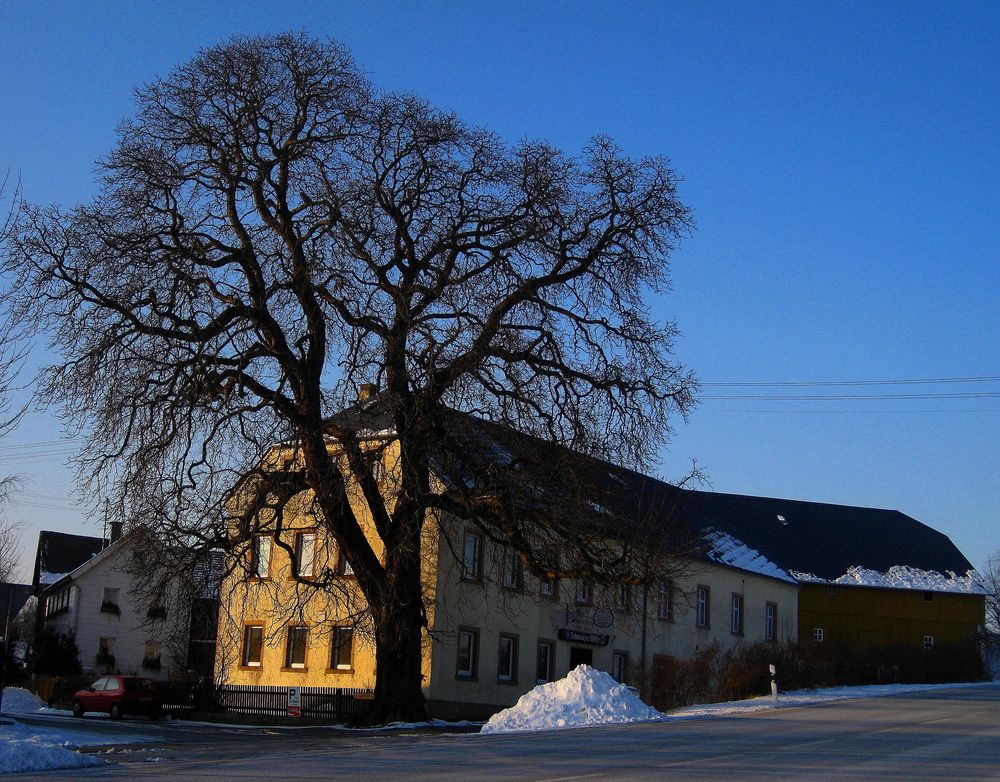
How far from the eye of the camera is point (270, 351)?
28078 mm

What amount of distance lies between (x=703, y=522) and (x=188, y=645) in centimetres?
3146

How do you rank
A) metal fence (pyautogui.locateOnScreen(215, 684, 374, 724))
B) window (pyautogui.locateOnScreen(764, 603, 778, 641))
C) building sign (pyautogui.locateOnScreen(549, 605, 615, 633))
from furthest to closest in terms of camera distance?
window (pyautogui.locateOnScreen(764, 603, 778, 641)), building sign (pyautogui.locateOnScreen(549, 605, 615, 633)), metal fence (pyautogui.locateOnScreen(215, 684, 374, 724))

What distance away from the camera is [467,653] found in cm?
3819

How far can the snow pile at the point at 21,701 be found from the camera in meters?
40.2

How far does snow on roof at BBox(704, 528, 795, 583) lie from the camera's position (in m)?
53.6

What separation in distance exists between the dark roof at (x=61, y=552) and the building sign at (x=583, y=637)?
142 ft

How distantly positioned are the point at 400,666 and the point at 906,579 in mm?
44056

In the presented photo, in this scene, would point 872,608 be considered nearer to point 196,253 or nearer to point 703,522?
point 703,522

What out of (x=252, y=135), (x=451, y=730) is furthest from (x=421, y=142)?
(x=451, y=730)

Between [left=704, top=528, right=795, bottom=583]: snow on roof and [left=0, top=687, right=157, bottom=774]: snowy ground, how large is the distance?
32.4m

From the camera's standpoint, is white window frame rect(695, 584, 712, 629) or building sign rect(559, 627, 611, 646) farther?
white window frame rect(695, 584, 712, 629)

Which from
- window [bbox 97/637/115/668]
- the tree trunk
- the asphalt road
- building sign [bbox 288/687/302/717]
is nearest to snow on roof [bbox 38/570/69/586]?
window [bbox 97/637/115/668]

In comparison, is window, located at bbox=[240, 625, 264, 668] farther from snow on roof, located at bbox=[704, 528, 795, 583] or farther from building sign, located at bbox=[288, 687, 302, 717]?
snow on roof, located at bbox=[704, 528, 795, 583]

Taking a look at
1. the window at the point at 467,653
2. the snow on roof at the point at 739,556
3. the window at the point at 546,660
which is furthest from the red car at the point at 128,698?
the snow on roof at the point at 739,556
